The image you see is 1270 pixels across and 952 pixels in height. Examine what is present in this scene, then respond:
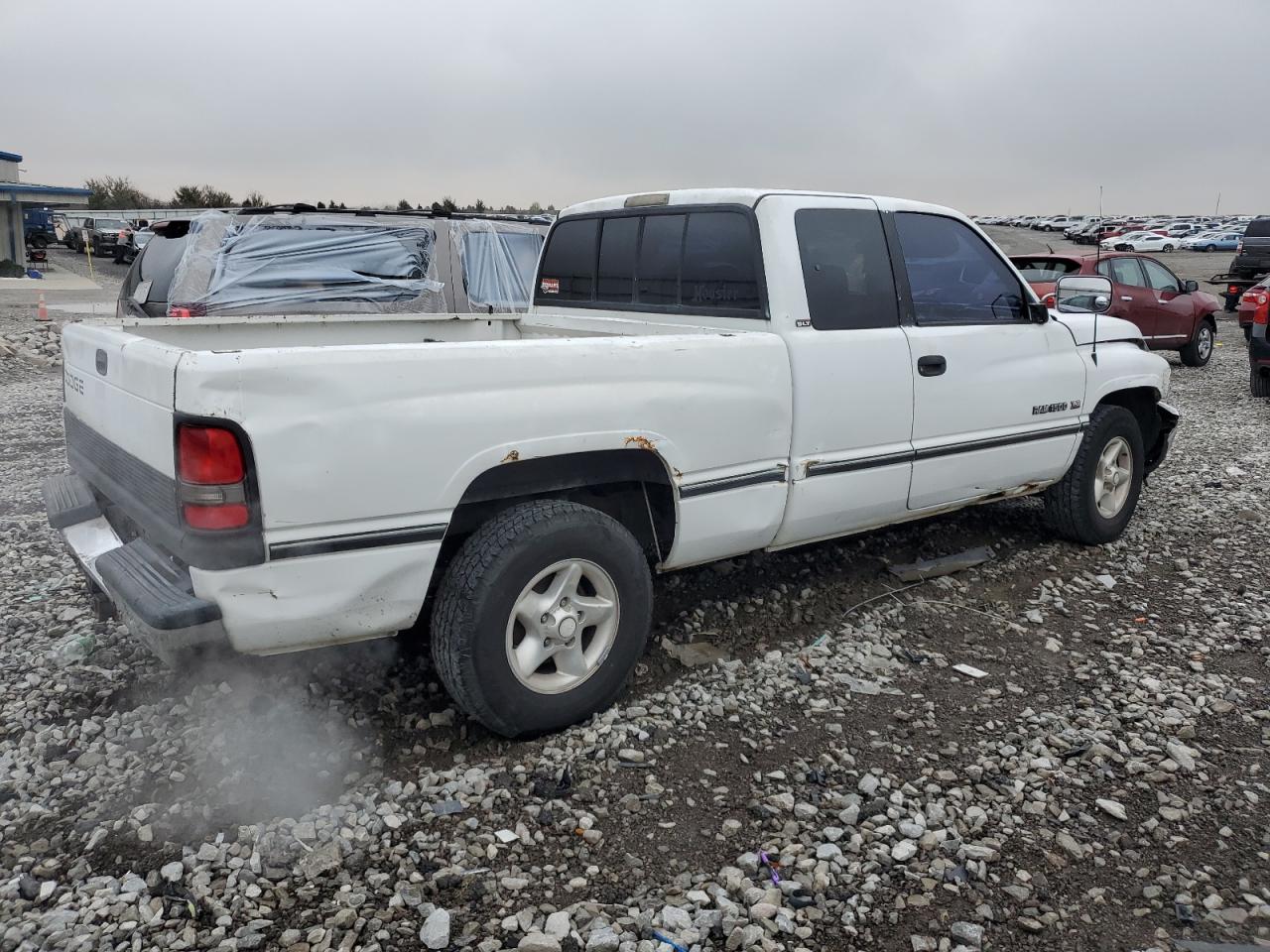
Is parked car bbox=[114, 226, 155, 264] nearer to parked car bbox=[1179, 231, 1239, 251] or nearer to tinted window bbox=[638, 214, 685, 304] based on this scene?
tinted window bbox=[638, 214, 685, 304]

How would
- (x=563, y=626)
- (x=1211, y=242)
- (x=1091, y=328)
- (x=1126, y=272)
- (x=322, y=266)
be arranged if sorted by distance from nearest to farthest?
(x=563, y=626) < (x=1091, y=328) < (x=322, y=266) < (x=1126, y=272) < (x=1211, y=242)

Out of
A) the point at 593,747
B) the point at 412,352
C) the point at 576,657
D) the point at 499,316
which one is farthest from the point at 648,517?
the point at 499,316

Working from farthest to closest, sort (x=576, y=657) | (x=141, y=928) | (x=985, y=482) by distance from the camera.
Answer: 1. (x=985, y=482)
2. (x=576, y=657)
3. (x=141, y=928)

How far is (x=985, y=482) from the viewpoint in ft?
15.9

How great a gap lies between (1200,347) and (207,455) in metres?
15.2

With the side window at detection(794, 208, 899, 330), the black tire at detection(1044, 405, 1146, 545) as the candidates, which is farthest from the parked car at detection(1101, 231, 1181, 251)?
the side window at detection(794, 208, 899, 330)

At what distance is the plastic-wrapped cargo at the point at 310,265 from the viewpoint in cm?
766

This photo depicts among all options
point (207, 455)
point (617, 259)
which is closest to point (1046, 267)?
point (617, 259)

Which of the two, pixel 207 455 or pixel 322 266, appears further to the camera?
pixel 322 266

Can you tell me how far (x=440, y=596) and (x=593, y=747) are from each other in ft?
2.53

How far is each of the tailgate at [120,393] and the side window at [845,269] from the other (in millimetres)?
2439

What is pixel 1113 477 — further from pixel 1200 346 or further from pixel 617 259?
pixel 1200 346

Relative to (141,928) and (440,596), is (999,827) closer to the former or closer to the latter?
(440,596)

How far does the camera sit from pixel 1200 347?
47.1 feet
